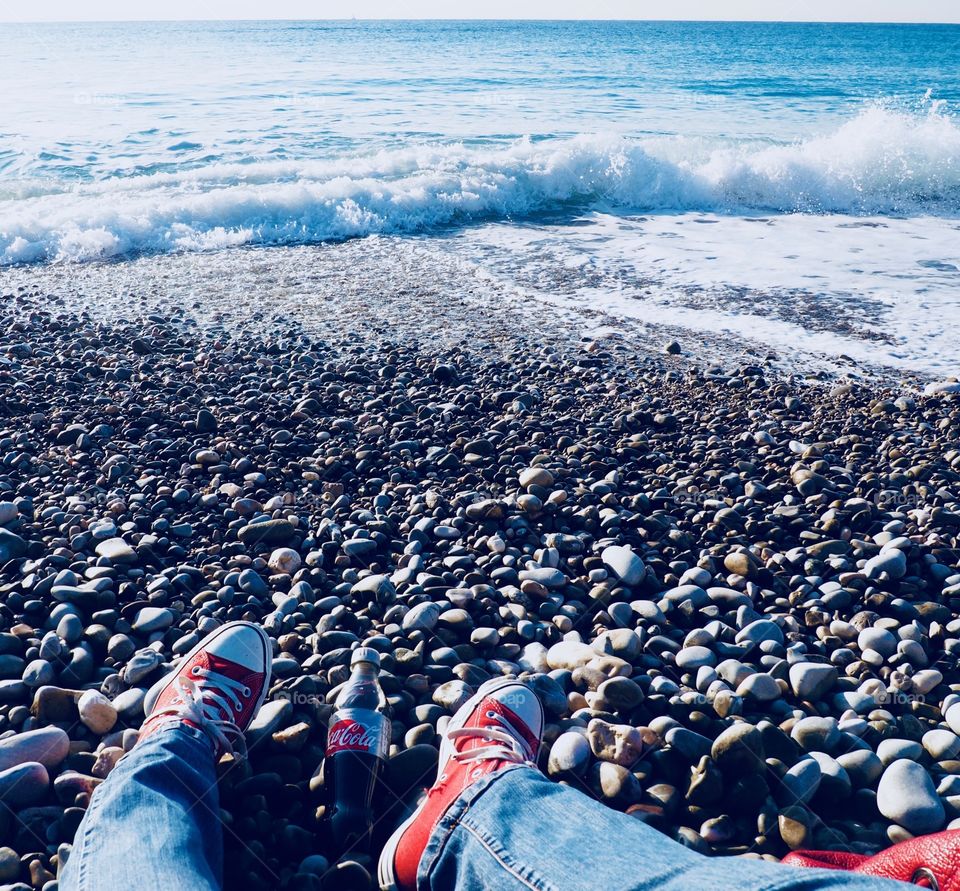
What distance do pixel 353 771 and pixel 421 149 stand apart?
1186cm

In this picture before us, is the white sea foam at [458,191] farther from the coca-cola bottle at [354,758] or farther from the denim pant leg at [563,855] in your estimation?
the denim pant leg at [563,855]

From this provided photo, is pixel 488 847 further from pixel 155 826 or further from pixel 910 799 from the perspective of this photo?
pixel 910 799

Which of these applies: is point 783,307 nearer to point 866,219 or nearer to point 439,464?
point 439,464

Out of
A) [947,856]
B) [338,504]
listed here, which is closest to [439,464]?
[338,504]

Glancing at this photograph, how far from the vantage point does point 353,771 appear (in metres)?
2.16

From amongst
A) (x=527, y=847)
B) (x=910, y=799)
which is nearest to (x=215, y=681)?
(x=527, y=847)

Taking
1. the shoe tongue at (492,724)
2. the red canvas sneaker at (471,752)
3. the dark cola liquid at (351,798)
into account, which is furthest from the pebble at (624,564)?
the dark cola liquid at (351,798)

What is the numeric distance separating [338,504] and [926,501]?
2732 mm

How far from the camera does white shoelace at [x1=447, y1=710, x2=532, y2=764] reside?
82.0 inches

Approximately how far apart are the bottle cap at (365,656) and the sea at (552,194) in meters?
4.26

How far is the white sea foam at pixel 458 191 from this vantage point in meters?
8.74

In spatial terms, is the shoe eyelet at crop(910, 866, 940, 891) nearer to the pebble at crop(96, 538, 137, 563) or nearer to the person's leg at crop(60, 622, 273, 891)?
the person's leg at crop(60, 622, 273, 891)

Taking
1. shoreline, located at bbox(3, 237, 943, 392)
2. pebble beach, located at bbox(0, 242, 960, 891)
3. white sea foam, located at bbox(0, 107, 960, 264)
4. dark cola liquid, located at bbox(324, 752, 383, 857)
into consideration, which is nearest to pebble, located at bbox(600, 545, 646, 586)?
pebble beach, located at bbox(0, 242, 960, 891)

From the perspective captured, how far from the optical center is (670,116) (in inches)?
706
